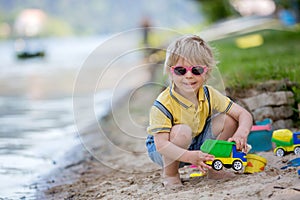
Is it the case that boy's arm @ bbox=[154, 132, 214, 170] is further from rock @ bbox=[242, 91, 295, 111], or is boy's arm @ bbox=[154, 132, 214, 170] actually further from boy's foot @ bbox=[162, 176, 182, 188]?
rock @ bbox=[242, 91, 295, 111]

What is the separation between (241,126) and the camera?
3.60m

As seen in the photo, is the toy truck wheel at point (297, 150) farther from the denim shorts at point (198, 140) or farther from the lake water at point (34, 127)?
the lake water at point (34, 127)

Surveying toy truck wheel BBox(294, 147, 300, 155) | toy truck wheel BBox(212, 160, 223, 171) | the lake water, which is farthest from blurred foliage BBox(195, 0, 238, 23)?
toy truck wheel BBox(212, 160, 223, 171)

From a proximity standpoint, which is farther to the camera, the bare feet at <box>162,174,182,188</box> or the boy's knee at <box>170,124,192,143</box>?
the bare feet at <box>162,174,182,188</box>

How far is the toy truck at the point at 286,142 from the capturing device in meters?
4.00

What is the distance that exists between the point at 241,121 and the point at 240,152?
22 cm

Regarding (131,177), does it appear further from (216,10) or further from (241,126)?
(216,10)

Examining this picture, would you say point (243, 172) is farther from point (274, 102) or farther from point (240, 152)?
point (274, 102)

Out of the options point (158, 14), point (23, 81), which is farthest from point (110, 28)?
point (23, 81)

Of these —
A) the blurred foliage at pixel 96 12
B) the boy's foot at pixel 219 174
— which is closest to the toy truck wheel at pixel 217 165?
the boy's foot at pixel 219 174

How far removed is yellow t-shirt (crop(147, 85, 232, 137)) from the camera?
351 cm

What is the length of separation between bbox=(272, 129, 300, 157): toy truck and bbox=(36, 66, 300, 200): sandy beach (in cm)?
6

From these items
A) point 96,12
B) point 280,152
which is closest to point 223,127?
point 280,152

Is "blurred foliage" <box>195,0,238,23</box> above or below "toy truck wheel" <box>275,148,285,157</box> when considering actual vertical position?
above
